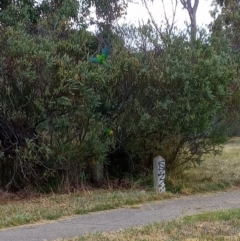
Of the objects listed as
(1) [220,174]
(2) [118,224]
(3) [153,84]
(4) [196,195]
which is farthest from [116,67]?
(1) [220,174]

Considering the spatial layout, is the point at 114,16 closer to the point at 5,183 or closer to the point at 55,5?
the point at 55,5

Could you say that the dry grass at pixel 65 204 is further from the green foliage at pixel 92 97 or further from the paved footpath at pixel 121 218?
the green foliage at pixel 92 97

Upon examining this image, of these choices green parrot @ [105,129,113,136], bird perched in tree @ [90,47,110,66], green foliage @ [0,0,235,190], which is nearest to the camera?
green foliage @ [0,0,235,190]

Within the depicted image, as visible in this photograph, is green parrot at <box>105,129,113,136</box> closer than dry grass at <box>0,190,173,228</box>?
No

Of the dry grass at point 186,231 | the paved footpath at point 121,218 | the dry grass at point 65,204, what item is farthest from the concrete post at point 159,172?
the dry grass at point 186,231

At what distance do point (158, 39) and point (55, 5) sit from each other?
4.54 m

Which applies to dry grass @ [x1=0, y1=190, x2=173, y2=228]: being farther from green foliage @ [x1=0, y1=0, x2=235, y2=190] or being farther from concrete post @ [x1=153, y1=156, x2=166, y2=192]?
green foliage @ [x1=0, y1=0, x2=235, y2=190]

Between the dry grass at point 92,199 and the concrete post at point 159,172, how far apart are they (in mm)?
298

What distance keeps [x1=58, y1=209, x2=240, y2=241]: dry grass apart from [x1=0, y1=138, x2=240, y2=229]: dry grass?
200cm

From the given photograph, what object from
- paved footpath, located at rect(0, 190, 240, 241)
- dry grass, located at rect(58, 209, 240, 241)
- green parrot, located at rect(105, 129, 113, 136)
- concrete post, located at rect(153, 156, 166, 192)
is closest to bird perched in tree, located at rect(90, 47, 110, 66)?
green parrot, located at rect(105, 129, 113, 136)

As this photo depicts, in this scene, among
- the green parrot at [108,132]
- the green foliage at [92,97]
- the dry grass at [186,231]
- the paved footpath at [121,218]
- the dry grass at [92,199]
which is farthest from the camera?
the green parrot at [108,132]

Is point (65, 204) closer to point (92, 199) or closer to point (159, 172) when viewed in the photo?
point (92, 199)

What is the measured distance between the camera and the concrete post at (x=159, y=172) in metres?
13.0

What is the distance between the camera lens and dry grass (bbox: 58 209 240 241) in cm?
799
